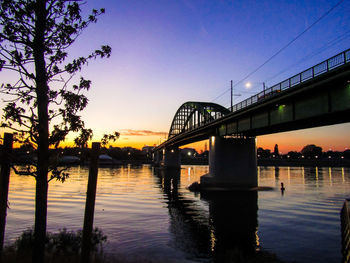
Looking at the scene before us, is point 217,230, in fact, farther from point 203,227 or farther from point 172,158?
point 172,158

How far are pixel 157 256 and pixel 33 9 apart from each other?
38.4 feet

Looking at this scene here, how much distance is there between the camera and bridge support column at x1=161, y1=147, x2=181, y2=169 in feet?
426

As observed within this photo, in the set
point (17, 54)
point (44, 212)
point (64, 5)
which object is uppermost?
point (64, 5)

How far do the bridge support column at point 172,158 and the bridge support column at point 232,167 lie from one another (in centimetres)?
8156

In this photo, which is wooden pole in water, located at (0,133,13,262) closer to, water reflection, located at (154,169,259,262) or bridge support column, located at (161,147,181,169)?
water reflection, located at (154,169,259,262)

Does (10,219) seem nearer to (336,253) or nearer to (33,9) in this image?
(33,9)

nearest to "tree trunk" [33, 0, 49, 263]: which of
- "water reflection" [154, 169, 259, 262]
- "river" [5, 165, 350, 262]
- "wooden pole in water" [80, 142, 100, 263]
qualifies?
"wooden pole in water" [80, 142, 100, 263]

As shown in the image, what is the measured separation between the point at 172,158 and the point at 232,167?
85513mm

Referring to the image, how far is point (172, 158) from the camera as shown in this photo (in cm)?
13162

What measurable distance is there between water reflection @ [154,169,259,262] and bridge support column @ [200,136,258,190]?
14.2 metres

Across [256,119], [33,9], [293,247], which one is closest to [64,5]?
[33,9]

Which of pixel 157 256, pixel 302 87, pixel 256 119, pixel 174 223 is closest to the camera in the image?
pixel 157 256

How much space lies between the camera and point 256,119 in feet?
132

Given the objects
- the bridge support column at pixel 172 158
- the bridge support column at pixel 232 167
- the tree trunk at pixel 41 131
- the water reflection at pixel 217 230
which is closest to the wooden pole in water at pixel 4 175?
the tree trunk at pixel 41 131
